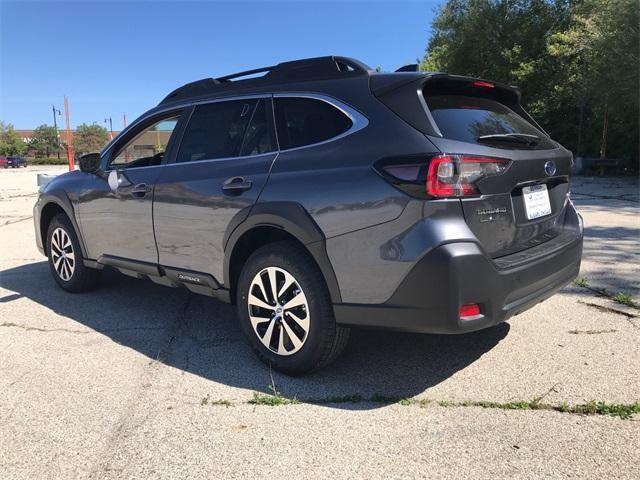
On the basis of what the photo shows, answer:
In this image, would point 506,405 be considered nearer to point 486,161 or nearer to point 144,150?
point 486,161

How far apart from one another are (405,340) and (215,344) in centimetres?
140

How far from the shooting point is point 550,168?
3.21m

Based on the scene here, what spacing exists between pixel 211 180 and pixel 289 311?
1.07 meters

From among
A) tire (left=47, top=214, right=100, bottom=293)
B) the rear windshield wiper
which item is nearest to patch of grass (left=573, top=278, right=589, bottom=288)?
the rear windshield wiper

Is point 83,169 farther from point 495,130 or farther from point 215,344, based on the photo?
point 495,130

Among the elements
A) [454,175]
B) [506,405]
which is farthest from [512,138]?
[506,405]

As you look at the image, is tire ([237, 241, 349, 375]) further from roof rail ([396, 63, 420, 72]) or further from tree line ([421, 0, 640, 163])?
tree line ([421, 0, 640, 163])

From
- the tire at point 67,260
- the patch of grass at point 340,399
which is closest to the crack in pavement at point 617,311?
the patch of grass at point 340,399

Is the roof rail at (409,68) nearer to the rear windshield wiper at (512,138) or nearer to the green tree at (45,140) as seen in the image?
the rear windshield wiper at (512,138)

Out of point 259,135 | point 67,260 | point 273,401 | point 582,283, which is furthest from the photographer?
point 67,260

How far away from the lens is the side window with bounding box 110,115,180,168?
4.45 meters

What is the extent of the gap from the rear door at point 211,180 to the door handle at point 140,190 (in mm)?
154

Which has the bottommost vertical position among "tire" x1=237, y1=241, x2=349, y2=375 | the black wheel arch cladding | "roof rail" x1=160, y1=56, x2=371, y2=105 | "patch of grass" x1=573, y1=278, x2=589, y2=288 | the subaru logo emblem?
"patch of grass" x1=573, y1=278, x2=589, y2=288

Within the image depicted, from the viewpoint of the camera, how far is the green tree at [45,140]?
94.6 meters
